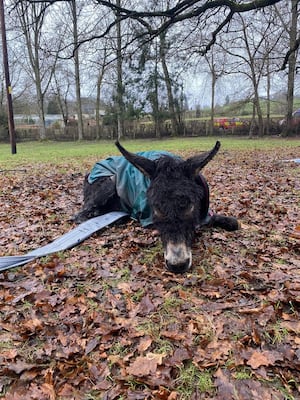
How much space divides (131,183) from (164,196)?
5.04 feet

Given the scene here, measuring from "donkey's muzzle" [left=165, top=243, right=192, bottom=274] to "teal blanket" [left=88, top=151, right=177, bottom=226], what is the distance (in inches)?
49.0

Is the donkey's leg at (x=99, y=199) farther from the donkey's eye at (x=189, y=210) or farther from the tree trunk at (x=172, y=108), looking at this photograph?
the tree trunk at (x=172, y=108)

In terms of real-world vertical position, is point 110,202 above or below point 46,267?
above

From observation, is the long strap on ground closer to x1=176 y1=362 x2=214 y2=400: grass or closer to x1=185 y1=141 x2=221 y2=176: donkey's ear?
x1=185 y1=141 x2=221 y2=176: donkey's ear

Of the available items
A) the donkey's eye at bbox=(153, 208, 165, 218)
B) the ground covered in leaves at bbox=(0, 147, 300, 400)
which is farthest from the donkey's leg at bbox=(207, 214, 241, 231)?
the donkey's eye at bbox=(153, 208, 165, 218)

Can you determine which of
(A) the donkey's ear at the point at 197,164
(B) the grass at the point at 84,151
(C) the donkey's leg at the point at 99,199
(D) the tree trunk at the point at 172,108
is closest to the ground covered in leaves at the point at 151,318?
(C) the donkey's leg at the point at 99,199

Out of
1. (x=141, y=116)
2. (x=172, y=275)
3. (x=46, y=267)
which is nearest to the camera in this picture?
(x=172, y=275)

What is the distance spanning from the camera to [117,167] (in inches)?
207

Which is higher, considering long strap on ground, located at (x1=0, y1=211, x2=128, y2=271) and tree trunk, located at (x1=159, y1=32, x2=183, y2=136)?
tree trunk, located at (x1=159, y1=32, x2=183, y2=136)

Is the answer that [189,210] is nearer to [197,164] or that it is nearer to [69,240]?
[197,164]

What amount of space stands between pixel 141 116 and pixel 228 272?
30.3 meters

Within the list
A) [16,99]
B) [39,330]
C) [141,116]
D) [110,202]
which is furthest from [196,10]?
[16,99]

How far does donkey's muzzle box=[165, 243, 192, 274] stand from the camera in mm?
3152

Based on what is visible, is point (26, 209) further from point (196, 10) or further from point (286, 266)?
point (196, 10)
